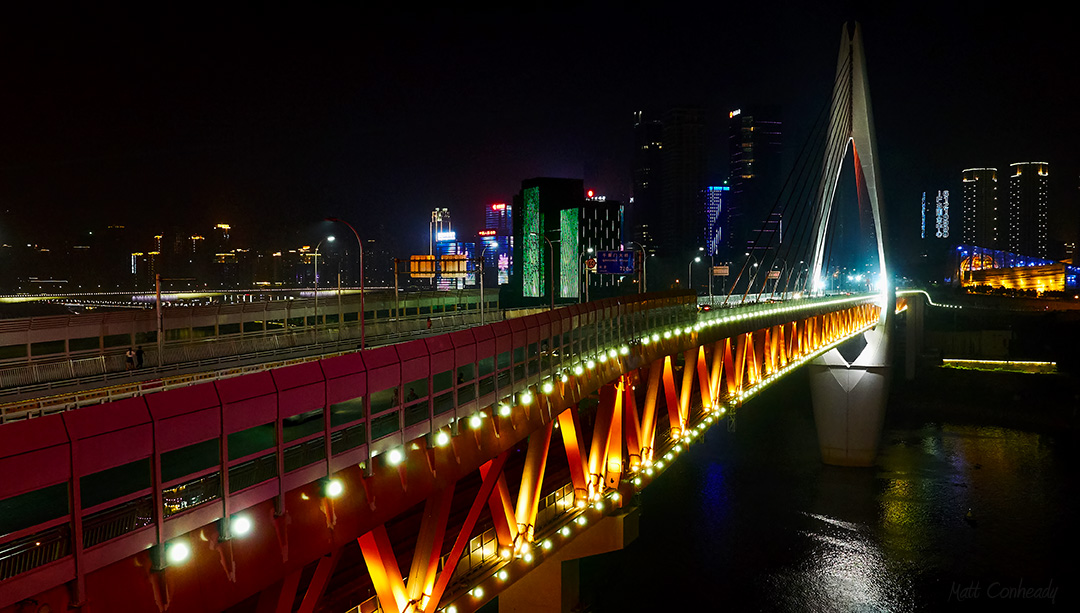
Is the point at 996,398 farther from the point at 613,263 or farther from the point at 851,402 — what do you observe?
the point at 613,263

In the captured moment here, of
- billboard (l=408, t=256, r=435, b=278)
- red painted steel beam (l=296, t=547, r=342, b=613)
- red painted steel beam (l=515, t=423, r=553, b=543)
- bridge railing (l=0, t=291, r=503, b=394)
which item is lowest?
red painted steel beam (l=515, t=423, r=553, b=543)

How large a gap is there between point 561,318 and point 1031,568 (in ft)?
95.3

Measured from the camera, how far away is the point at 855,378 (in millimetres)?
51938

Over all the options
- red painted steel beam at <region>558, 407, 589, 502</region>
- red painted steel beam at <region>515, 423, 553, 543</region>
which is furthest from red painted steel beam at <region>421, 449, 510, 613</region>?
red painted steel beam at <region>558, 407, 589, 502</region>

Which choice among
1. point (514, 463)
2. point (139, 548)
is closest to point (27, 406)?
point (514, 463)

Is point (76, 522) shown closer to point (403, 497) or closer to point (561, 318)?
point (403, 497)

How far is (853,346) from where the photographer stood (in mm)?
55625

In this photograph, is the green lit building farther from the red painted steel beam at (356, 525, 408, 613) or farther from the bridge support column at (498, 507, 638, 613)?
the red painted steel beam at (356, 525, 408, 613)

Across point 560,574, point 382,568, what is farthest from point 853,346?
point 382,568

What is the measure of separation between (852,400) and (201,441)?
50.2 metres

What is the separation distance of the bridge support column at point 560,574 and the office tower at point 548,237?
102 meters

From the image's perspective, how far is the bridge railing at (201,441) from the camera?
6.07 metres

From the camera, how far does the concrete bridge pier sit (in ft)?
162

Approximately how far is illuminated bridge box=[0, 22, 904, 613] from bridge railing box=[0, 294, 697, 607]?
2cm
